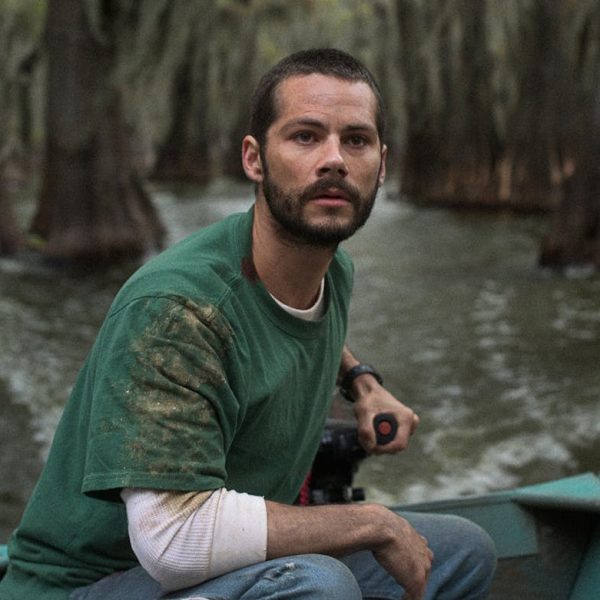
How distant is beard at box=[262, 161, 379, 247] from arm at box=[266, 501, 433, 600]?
0.49 metres

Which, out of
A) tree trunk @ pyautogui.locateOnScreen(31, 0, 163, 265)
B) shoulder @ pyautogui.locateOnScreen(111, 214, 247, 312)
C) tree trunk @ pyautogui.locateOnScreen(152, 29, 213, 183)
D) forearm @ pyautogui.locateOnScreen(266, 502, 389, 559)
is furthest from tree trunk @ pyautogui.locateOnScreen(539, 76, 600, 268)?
tree trunk @ pyautogui.locateOnScreen(152, 29, 213, 183)

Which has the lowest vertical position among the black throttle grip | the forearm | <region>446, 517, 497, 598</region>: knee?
<region>446, 517, 497, 598</region>: knee

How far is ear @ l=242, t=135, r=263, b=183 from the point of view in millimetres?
2375

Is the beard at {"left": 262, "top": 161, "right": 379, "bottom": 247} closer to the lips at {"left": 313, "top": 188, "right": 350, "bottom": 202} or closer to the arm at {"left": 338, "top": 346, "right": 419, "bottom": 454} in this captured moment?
the lips at {"left": 313, "top": 188, "right": 350, "bottom": 202}

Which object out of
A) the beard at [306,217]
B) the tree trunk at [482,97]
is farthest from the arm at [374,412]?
the tree trunk at [482,97]

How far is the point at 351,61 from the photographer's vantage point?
2371 mm

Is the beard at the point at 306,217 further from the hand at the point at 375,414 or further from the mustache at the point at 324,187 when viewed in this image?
the hand at the point at 375,414

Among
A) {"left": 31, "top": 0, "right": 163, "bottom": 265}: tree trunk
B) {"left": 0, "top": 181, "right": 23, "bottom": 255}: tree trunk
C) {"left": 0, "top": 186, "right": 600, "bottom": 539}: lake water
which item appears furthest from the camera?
{"left": 0, "top": 181, "right": 23, "bottom": 255}: tree trunk

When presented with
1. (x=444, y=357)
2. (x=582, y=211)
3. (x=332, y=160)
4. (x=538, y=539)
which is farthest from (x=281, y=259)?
(x=582, y=211)

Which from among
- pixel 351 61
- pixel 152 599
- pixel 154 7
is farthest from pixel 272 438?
pixel 154 7

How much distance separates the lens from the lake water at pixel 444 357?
6898 mm

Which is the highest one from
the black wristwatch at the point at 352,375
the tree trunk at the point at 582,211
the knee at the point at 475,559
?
the black wristwatch at the point at 352,375

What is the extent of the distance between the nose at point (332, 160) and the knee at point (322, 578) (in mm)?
689

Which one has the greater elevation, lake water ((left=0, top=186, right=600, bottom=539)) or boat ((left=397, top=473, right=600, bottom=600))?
boat ((left=397, top=473, right=600, bottom=600))
